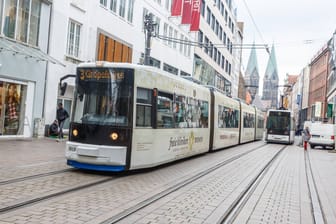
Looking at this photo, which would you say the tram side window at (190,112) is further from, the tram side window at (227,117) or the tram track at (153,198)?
the tram side window at (227,117)

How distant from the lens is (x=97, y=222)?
623 cm

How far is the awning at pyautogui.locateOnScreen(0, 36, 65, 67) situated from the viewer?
17.8 m

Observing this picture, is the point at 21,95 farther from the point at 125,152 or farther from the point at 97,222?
the point at 97,222

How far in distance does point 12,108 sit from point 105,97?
10.2 metres

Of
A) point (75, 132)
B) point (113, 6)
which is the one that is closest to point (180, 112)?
point (75, 132)

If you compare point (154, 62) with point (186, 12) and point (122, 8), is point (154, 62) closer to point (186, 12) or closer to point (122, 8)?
point (186, 12)

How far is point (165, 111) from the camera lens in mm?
12805

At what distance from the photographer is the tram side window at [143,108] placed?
1127 centimetres

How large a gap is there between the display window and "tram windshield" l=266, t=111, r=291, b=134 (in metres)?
22.4

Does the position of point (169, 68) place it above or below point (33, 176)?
above

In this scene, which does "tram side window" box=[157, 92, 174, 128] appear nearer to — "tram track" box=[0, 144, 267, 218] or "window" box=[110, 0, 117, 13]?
"tram track" box=[0, 144, 267, 218]

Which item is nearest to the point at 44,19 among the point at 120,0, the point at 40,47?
the point at 40,47

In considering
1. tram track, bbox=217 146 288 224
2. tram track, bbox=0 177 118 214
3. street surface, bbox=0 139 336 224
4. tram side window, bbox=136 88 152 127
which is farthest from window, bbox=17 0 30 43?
tram track, bbox=217 146 288 224

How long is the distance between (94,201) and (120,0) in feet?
73.2
